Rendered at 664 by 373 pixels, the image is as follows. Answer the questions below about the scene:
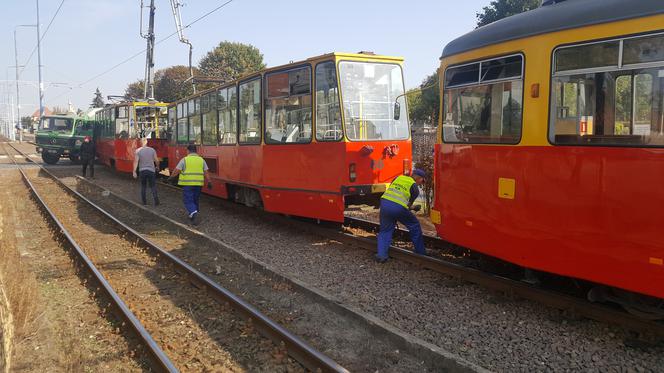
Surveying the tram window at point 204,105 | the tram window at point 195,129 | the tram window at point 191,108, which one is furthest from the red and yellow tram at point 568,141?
the tram window at point 191,108

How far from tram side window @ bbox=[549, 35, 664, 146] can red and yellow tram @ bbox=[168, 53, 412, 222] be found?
367 cm

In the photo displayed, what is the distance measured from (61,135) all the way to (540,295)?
2763 cm

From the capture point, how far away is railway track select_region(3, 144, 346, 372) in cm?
→ 434

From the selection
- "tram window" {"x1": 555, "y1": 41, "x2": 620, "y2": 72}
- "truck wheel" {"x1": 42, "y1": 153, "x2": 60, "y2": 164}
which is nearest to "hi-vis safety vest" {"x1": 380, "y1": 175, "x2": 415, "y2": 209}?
"tram window" {"x1": 555, "y1": 41, "x2": 620, "y2": 72}

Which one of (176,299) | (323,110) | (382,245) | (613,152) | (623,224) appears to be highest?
(323,110)

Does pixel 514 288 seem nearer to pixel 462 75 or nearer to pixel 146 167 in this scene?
pixel 462 75

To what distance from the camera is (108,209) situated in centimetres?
1292

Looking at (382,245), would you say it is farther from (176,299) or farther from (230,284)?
(176,299)

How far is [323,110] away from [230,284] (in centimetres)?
340

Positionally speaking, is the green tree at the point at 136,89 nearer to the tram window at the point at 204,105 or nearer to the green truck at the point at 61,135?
the green truck at the point at 61,135

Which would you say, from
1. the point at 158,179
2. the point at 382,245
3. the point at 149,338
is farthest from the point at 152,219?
the point at 158,179

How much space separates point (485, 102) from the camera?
5477 millimetres

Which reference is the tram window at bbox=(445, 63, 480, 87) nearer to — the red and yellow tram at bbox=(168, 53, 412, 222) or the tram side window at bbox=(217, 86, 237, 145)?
the red and yellow tram at bbox=(168, 53, 412, 222)

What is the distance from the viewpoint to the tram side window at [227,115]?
10859mm
